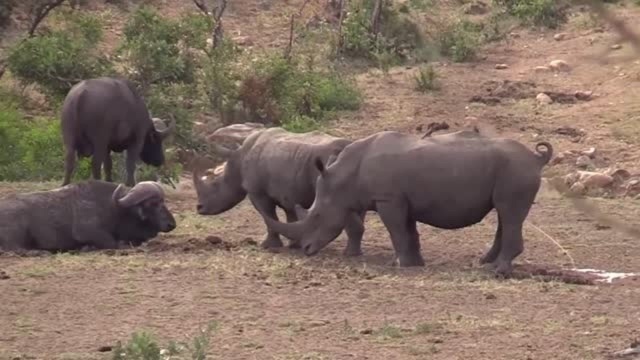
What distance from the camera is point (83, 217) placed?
11.4 meters

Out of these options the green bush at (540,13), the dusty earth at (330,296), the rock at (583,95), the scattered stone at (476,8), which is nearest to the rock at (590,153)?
the dusty earth at (330,296)

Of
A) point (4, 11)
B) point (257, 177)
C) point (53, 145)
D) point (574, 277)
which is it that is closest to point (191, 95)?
point (53, 145)

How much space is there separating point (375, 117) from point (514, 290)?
10187 millimetres

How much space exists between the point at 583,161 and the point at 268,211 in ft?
17.8

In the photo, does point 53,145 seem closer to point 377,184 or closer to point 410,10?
point 377,184

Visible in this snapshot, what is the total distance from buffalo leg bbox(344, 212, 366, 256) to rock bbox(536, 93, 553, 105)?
31.2ft

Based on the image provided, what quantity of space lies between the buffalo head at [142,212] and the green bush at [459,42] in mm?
13014

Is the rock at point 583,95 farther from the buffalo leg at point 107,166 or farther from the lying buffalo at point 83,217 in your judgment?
the lying buffalo at point 83,217

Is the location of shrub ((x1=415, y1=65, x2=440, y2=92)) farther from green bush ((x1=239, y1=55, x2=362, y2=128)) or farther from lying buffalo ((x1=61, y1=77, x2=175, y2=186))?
lying buffalo ((x1=61, y1=77, x2=175, y2=186))

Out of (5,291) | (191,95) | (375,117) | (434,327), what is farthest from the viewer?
(375,117)

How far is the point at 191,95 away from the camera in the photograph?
17438mm

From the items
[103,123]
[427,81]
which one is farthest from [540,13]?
[103,123]

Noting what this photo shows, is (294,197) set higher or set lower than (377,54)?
higher

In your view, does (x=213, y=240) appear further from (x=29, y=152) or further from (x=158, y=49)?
(x=158, y=49)
